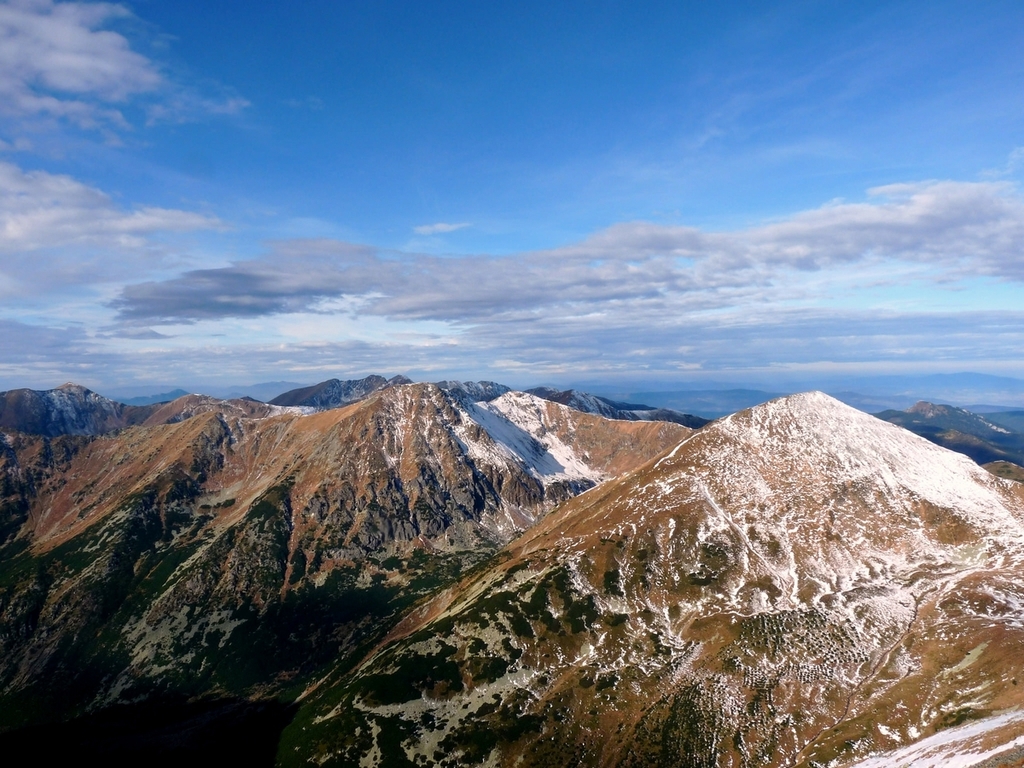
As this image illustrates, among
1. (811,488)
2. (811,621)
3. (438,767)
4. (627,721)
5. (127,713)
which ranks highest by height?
(811,488)

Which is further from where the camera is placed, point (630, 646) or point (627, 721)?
point (630, 646)

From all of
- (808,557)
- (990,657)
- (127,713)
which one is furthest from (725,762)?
(127,713)

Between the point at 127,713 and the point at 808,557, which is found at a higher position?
the point at 808,557

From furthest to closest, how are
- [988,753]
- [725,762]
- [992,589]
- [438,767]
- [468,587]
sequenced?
[468,587], [992,589], [438,767], [725,762], [988,753]

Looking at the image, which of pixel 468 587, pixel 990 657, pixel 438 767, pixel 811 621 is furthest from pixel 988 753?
pixel 468 587

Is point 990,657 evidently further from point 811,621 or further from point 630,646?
point 630,646

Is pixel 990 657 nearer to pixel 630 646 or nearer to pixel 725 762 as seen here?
pixel 725 762

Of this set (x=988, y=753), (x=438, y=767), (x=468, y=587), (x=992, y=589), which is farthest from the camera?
(x=468, y=587)
